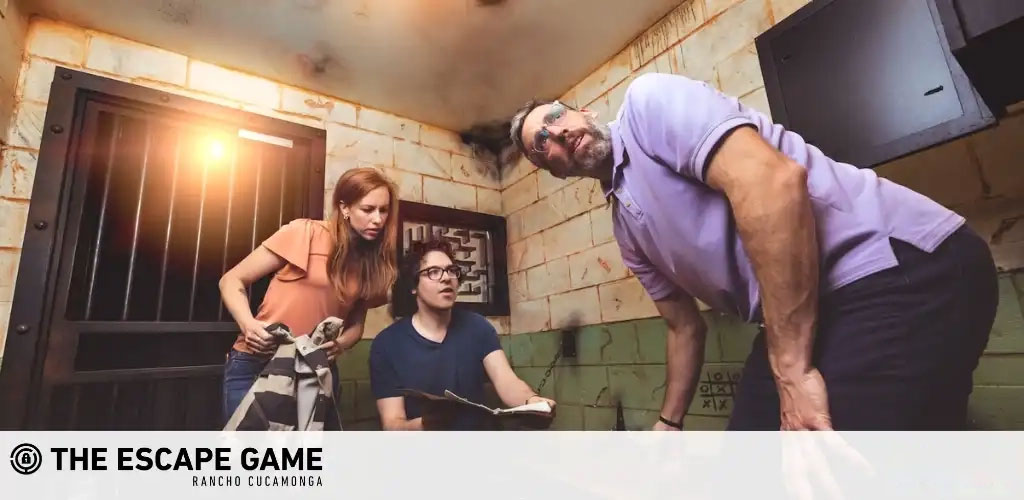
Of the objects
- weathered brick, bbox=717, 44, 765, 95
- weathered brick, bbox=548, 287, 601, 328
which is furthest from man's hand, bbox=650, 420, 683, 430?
weathered brick, bbox=717, 44, 765, 95

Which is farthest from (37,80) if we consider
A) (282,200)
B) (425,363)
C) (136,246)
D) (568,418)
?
(568,418)

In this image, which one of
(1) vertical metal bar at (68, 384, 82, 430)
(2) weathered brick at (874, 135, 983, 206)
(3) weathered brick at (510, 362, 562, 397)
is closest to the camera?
(2) weathered brick at (874, 135, 983, 206)

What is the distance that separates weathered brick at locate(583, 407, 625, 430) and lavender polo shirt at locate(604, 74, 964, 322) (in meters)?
0.36

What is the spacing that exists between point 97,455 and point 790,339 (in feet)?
3.73

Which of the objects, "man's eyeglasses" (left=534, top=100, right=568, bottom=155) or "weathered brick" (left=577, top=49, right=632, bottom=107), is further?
"weathered brick" (left=577, top=49, right=632, bottom=107)

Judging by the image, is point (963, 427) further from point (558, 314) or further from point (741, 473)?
point (558, 314)

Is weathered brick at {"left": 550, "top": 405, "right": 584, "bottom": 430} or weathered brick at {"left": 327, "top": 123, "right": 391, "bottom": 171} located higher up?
weathered brick at {"left": 327, "top": 123, "right": 391, "bottom": 171}

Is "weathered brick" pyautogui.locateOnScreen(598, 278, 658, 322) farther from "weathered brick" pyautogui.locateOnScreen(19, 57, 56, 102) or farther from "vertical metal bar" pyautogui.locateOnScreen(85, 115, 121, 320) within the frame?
"weathered brick" pyautogui.locateOnScreen(19, 57, 56, 102)

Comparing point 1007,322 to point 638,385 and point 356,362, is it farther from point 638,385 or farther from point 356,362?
point 356,362

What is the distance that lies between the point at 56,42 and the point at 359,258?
2.62ft

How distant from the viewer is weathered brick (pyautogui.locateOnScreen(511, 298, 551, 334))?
3.64 ft

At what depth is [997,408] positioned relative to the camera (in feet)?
2.12

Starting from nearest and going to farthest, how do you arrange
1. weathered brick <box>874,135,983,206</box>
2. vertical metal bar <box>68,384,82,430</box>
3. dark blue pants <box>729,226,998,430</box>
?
dark blue pants <box>729,226,998,430</box>
weathered brick <box>874,135,983,206</box>
vertical metal bar <box>68,384,82,430</box>

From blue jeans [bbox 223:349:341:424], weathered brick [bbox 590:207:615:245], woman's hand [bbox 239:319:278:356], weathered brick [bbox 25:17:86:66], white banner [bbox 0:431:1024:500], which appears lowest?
white banner [bbox 0:431:1024:500]
